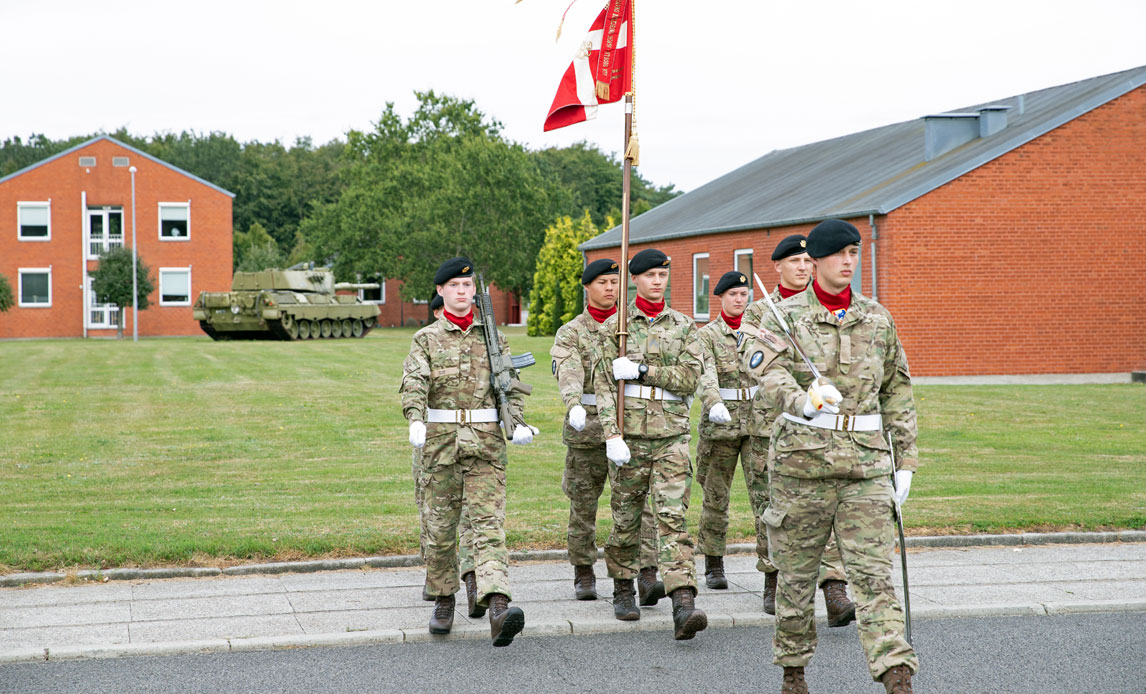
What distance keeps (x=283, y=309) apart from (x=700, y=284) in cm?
1910

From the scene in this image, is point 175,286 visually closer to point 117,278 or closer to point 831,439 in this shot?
point 117,278

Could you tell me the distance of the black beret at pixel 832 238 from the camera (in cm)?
531

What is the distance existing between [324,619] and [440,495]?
1004 mm

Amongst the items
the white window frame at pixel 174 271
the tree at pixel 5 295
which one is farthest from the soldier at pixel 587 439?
the white window frame at pixel 174 271

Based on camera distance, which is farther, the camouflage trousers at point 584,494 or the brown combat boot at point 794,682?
the camouflage trousers at point 584,494

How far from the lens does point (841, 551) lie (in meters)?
5.24

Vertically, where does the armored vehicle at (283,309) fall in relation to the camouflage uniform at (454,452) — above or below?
above

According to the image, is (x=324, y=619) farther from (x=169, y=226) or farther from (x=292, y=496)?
(x=169, y=226)

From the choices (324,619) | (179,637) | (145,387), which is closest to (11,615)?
(179,637)

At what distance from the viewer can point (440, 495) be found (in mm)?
6746

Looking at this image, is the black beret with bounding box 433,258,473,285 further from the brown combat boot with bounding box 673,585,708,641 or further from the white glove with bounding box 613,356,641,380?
the brown combat boot with bounding box 673,585,708,641

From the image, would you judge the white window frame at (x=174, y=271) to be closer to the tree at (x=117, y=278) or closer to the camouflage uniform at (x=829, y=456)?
the tree at (x=117, y=278)

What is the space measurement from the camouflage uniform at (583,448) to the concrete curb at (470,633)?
0.53 m

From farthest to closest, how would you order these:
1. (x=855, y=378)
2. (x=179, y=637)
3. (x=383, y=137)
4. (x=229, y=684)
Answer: (x=383, y=137) → (x=179, y=637) → (x=229, y=684) → (x=855, y=378)
